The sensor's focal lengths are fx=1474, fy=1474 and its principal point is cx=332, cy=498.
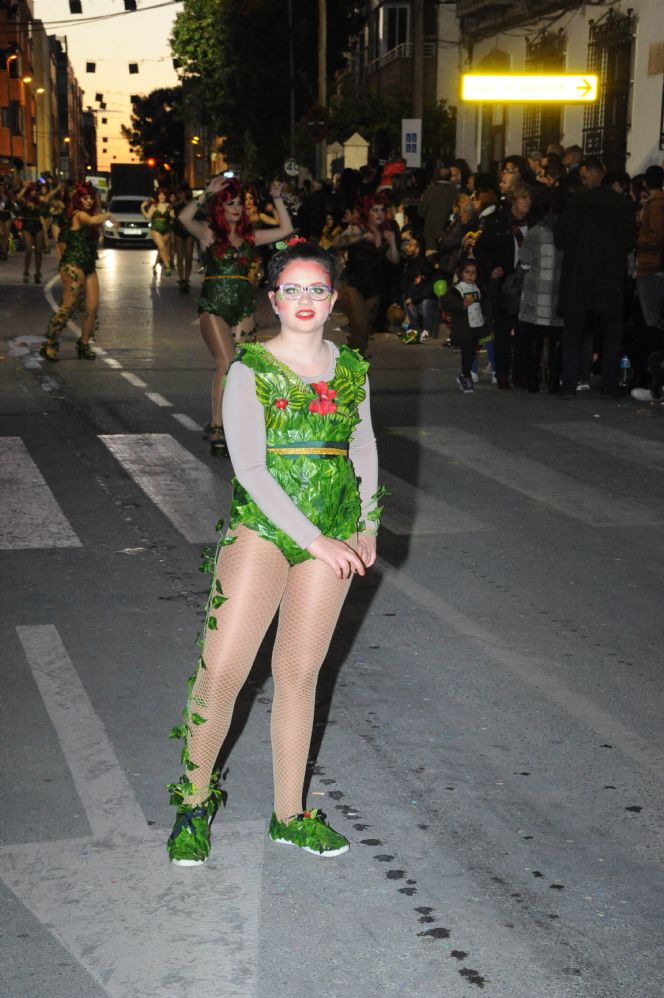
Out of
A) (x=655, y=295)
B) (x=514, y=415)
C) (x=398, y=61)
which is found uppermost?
(x=398, y=61)

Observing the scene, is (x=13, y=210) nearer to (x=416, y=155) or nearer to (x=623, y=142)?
(x=416, y=155)

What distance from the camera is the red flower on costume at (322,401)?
387 cm

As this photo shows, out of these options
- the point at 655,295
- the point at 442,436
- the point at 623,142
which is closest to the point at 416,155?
the point at 623,142

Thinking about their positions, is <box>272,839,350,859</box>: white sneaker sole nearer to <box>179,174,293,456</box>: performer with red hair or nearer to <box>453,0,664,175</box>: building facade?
<box>179,174,293,456</box>: performer with red hair

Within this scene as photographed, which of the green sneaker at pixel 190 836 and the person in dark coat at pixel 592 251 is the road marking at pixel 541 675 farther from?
the person in dark coat at pixel 592 251

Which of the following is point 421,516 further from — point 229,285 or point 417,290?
point 417,290

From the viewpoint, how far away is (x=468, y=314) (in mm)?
14117

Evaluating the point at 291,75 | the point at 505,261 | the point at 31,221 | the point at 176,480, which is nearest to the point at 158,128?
the point at 291,75

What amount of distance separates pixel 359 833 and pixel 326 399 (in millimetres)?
1292

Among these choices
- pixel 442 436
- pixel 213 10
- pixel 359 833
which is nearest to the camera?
pixel 359 833

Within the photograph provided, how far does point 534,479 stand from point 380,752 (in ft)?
17.3

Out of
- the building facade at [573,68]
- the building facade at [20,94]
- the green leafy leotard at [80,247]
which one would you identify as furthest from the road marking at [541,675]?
the building facade at [20,94]

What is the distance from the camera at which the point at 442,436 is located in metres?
11.8

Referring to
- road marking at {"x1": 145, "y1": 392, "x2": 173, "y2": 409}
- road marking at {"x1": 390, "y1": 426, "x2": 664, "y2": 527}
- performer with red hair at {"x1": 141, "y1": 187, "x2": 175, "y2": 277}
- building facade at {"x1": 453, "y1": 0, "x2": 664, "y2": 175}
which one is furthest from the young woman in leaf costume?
performer with red hair at {"x1": 141, "y1": 187, "x2": 175, "y2": 277}
